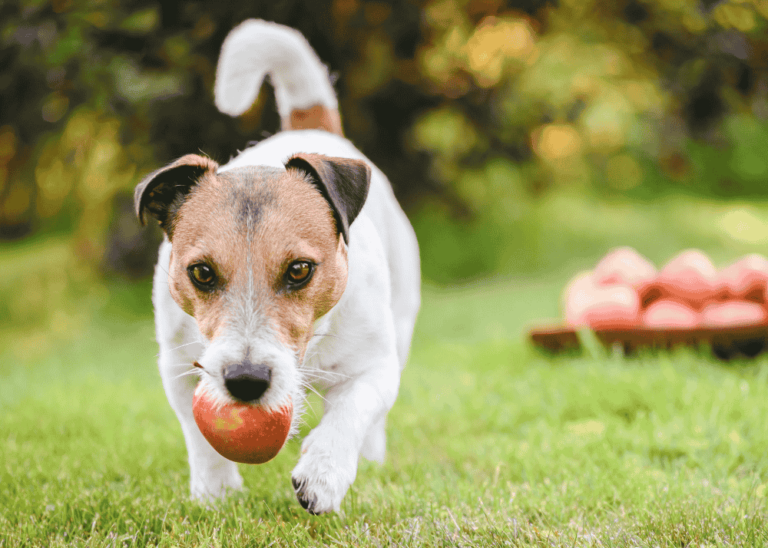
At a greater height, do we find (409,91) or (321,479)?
(409,91)

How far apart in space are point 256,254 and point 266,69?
1881mm

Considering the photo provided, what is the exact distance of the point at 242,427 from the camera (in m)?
1.82

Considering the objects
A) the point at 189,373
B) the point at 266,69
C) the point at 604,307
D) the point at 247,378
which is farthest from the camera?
the point at 604,307

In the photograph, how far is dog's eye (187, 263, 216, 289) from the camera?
1982mm

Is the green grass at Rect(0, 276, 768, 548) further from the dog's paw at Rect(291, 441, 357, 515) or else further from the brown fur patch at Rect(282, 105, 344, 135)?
the brown fur patch at Rect(282, 105, 344, 135)

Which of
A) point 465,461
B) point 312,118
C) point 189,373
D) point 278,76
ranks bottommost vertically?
point 465,461

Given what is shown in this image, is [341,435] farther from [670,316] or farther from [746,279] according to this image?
[746,279]

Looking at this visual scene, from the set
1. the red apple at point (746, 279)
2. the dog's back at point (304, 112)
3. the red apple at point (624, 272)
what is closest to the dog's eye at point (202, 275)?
the dog's back at point (304, 112)

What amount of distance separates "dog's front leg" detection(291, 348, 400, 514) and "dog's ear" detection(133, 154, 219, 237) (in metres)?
0.85

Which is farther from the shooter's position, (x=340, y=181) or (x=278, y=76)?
(x=278, y=76)

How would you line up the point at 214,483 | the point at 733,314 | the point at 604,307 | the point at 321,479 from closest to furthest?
1. the point at 321,479
2. the point at 214,483
3. the point at 733,314
4. the point at 604,307

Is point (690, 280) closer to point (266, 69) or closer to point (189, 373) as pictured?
point (266, 69)

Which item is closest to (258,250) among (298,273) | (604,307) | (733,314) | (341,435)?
(298,273)

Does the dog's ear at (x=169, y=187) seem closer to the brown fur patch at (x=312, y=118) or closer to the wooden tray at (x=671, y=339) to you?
the brown fur patch at (x=312, y=118)
